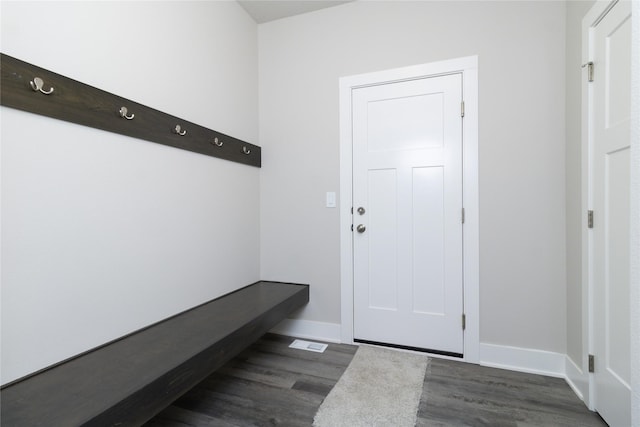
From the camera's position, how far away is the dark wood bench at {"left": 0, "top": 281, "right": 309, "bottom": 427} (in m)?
0.93

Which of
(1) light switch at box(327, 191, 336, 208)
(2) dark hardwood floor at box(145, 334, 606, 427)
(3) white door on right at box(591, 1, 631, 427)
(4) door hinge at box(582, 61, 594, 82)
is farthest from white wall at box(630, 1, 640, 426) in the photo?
(1) light switch at box(327, 191, 336, 208)

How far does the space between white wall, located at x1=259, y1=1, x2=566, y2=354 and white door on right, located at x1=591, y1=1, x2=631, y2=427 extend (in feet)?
1.24

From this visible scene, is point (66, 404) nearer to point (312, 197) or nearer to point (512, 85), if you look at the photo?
point (312, 197)

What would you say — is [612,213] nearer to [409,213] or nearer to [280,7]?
[409,213]

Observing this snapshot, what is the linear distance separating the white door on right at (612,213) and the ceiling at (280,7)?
5.80 feet

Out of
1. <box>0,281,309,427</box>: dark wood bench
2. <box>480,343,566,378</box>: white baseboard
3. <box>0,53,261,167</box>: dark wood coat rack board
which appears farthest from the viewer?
<box>480,343,566,378</box>: white baseboard

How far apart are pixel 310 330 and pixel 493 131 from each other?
2072 millimetres

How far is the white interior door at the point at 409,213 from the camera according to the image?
2121mm

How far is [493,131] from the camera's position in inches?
79.4

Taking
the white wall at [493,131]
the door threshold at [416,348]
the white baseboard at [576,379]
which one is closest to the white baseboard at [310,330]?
the white wall at [493,131]

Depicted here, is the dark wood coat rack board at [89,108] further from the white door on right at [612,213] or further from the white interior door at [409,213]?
the white door on right at [612,213]

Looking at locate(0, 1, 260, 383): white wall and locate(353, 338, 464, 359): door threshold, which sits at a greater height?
locate(0, 1, 260, 383): white wall

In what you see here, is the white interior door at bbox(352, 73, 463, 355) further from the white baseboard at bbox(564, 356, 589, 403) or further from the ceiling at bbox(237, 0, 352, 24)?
the ceiling at bbox(237, 0, 352, 24)

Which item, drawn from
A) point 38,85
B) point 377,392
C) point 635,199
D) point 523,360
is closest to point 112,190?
point 38,85
